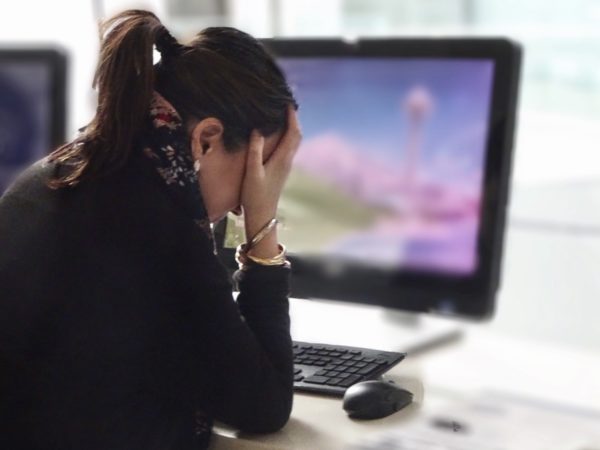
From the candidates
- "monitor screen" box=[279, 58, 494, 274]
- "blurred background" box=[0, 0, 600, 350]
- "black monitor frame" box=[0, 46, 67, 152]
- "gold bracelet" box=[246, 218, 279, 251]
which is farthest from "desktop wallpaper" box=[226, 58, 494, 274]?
"blurred background" box=[0, 0, 600, 350]

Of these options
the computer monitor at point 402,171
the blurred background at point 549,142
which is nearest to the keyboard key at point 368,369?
the computer monitor at point 402,171

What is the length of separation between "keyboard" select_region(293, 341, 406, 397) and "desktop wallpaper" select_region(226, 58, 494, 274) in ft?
0.44

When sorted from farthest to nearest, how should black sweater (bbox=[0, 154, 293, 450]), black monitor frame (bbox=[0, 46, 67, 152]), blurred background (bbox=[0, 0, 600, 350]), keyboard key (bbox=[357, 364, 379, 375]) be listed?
blurred background (bbox=[0, 0, 600, 350]) < black monitor frame (bbox=[0, 46, 67, 152]) < keyboard key (bbox=[357, 364, 379, 375]) < black sweater (bbox=[0, 154, 293, 450])

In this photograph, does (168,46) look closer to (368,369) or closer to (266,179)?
(266,179)

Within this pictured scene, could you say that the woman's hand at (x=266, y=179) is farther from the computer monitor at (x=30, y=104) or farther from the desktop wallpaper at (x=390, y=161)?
the computer monitor at (x=30, y=104)

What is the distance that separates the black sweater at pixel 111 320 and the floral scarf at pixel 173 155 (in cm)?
1

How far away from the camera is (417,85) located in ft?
4.63

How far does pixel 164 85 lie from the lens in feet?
3.70

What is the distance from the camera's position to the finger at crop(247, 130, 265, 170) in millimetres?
1168

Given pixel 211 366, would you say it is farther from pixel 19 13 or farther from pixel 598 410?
pixel 19 13

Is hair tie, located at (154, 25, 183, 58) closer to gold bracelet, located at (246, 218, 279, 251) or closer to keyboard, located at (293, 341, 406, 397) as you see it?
gold bracelet, located at (246, 218, 279, 251)

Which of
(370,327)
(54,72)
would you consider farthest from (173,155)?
(54,72)

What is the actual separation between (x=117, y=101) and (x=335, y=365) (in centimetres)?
45

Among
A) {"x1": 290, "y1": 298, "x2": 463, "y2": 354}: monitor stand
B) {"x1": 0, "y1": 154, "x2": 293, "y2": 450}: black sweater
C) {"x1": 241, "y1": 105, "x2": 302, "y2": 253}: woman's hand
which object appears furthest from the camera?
{"x1": 290, "y1": 298, "x2": 463, "y2": 354}: monitor stand
